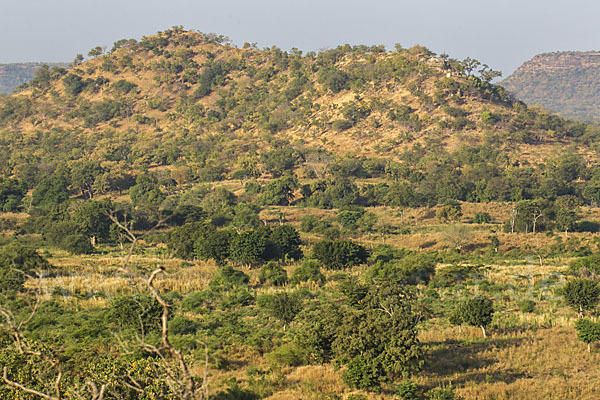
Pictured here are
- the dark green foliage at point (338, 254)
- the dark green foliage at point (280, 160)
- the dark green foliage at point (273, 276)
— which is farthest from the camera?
the dark green foliage at point (280, 160)

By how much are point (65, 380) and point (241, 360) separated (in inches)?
382

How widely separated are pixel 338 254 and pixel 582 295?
19.5 m

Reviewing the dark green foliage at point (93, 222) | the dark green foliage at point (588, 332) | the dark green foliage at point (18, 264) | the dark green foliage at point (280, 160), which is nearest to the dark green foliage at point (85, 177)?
the dark green foliage at point (93, 222)

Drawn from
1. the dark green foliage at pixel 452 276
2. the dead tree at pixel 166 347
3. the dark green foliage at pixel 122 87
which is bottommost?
the dark green foliage at pixel 452 276

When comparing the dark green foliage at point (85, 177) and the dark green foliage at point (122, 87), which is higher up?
the dark green foliage at point (122, 87)

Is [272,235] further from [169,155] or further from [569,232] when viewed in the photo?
[169,155]

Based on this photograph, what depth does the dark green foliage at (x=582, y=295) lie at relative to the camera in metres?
29.3

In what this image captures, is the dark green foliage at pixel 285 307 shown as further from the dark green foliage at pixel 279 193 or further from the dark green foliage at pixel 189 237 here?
the dark green foliage at pixel 279 193

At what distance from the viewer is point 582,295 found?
29531 millimetres

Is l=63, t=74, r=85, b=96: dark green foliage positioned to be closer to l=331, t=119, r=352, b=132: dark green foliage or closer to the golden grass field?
l=331, t=119, r=352, b=132: dark green foliage

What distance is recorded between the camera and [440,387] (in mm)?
19172

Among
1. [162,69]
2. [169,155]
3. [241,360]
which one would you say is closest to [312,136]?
[169,155]

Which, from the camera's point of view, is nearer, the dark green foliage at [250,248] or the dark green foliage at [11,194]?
the dark green foliage at [250,248]

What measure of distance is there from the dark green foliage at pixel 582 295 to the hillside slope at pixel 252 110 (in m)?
67.4
